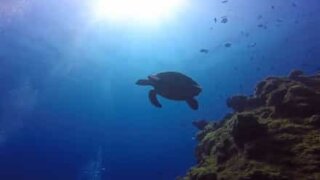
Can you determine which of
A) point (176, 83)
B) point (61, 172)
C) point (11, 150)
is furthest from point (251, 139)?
point (11, 150)

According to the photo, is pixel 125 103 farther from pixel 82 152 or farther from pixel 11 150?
pixel 11 150

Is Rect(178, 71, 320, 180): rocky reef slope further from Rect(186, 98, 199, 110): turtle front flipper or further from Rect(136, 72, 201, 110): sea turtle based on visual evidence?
Rect(136, 72, 201, 110): sea turtle

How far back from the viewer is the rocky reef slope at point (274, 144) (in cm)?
809

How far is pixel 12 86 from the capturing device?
5353 centimetres

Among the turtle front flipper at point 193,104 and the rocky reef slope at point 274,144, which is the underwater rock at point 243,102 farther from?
the rocky reef slope at point 274,144

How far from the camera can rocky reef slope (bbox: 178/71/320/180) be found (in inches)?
318

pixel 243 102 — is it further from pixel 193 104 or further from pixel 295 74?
pixel 295 74

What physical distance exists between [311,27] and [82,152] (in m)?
35.6

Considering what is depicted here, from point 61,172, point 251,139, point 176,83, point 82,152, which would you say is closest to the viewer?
point 251,139

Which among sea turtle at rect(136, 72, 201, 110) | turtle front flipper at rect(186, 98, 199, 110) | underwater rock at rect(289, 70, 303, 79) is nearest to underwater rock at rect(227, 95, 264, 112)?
turtle front flipper at rect(186, 98, 199, 110)

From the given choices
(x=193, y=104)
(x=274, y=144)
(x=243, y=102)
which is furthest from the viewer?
(x=193, y=104)

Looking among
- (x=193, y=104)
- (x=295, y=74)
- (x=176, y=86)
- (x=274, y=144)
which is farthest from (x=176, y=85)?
(x=274, y=144)

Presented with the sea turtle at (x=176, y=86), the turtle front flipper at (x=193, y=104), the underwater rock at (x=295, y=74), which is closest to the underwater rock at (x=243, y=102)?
the turtle front flipper at (x=193, y=104)

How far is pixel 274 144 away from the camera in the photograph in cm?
917
